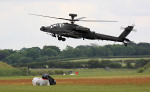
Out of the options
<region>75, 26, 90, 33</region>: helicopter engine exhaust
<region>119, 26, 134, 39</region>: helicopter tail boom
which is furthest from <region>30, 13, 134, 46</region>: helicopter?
<region>119, 26, 134, 39</region>: helicopter tail boom

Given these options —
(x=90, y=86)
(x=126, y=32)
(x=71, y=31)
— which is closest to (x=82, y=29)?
(x=71, y=31)

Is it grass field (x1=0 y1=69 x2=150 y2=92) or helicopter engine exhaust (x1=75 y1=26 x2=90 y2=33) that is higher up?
helicopter engine exhaust (x1=75 y1=26 x2=90 y2=33)

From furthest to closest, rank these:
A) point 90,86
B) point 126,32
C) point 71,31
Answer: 1. point 126,32
2. point 71,31
3. point 90,86

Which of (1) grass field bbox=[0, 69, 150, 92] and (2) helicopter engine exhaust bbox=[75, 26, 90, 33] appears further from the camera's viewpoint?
(2) helicopter engine exhaust bbox=[75, 26, 90, 33]

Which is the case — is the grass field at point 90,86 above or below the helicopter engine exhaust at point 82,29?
below

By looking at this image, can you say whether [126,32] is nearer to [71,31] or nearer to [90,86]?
[71,31]

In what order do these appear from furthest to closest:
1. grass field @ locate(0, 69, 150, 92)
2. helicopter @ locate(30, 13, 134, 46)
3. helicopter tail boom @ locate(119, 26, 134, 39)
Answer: helicopter tail boom @ locate(119, 26, 134, 39)
helicopter @ locate(30, 13, 134, 46)
grass field @ locate(0, 69, 150, 92)

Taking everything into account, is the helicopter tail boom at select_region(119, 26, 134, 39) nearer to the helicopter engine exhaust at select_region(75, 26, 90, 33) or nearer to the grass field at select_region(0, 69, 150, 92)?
the grass field at select_region(0, 69, 150, 92)

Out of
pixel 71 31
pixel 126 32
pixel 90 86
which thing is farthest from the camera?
pixel 126 32

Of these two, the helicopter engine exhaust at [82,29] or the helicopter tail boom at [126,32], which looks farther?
the helicopter tail boom at [126,32]

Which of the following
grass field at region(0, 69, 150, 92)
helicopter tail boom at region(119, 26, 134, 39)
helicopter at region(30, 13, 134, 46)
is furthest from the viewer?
helicopter tail boom at region(119, 26, 134, 39)

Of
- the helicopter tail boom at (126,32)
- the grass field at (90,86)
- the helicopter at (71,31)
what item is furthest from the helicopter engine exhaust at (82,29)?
the helicopter tail boom at (126,32)

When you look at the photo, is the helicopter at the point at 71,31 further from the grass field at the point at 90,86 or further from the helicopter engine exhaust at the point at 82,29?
the grass field at the point at 90,86

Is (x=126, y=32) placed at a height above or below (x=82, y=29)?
above
